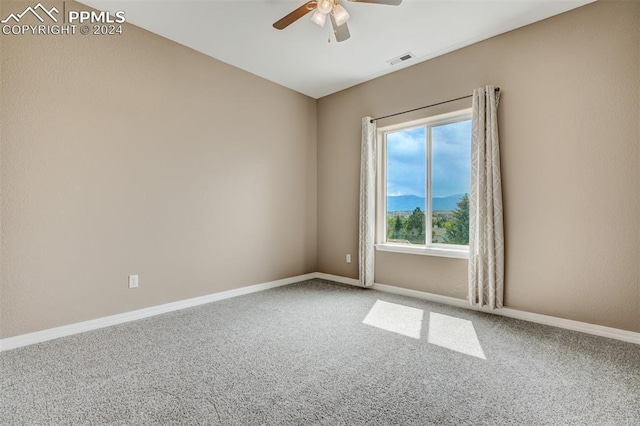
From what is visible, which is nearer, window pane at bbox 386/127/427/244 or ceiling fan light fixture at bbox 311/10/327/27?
ceiling fan light fixture at bbox 311/10/327/27

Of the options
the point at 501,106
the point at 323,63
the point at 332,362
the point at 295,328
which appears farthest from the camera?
the point at 323,63

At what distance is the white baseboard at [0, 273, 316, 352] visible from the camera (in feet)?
7.41

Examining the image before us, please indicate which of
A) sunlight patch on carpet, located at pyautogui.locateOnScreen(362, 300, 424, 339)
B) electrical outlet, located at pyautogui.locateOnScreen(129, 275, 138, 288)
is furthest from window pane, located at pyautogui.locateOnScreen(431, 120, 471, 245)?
electrical outlet, located at pyautogui.locateOnScreen(129, 275, 138, 288)

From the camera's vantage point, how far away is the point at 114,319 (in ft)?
8.85

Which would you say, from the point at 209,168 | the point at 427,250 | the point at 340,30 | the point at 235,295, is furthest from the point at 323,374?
the point at 340,30

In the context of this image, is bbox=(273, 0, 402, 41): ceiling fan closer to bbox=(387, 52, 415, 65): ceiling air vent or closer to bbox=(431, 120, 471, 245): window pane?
bbox=(387, 52, 415, 65): ceiling air vent

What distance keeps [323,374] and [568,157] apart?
273cm

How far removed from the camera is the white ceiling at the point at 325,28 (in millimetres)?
2588

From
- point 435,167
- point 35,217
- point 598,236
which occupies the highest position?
point 435,167

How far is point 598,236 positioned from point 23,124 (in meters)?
4.66

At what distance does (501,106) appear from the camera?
298 cm

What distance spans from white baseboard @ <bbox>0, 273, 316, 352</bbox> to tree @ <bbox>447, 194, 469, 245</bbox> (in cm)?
239

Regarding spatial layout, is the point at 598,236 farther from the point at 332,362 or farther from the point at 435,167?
the point at 332,362

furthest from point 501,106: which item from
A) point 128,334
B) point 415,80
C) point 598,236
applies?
point 128,334
